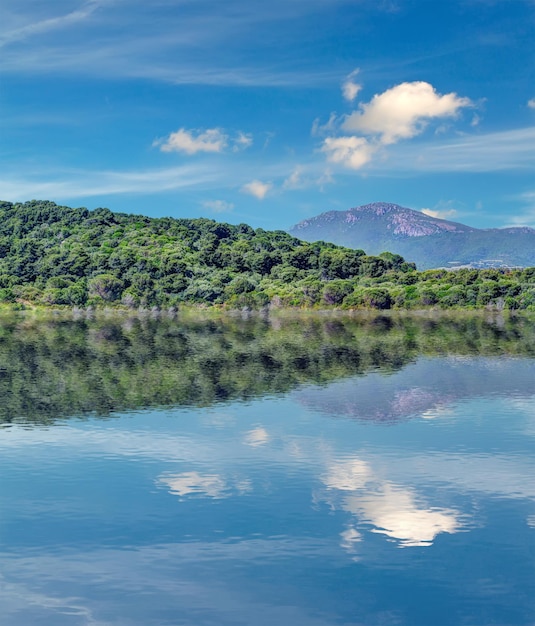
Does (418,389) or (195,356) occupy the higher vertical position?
(195,356)

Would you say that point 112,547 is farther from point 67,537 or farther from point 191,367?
point 191,367

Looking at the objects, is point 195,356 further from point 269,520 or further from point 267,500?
point 269,520

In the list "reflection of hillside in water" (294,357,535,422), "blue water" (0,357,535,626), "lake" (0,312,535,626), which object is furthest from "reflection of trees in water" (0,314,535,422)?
"blue water" (0,357,535,626)

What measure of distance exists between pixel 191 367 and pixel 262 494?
136ft

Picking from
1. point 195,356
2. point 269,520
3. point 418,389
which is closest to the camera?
point 269,520

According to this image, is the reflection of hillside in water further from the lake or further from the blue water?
the blue water

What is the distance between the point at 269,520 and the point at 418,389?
32740mm

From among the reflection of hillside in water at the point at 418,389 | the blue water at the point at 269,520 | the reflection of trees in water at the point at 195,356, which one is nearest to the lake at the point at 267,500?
the blue water at the point at 269,520

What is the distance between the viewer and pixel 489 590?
73.2 feet

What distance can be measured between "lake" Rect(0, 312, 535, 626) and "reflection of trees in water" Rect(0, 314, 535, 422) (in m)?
0.56

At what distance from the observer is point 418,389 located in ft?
192

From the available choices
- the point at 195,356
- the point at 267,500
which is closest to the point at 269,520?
the point at 267,500

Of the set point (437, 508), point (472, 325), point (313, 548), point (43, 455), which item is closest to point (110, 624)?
point (313, 548)

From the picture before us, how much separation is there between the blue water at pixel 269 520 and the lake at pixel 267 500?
3.2 inches
